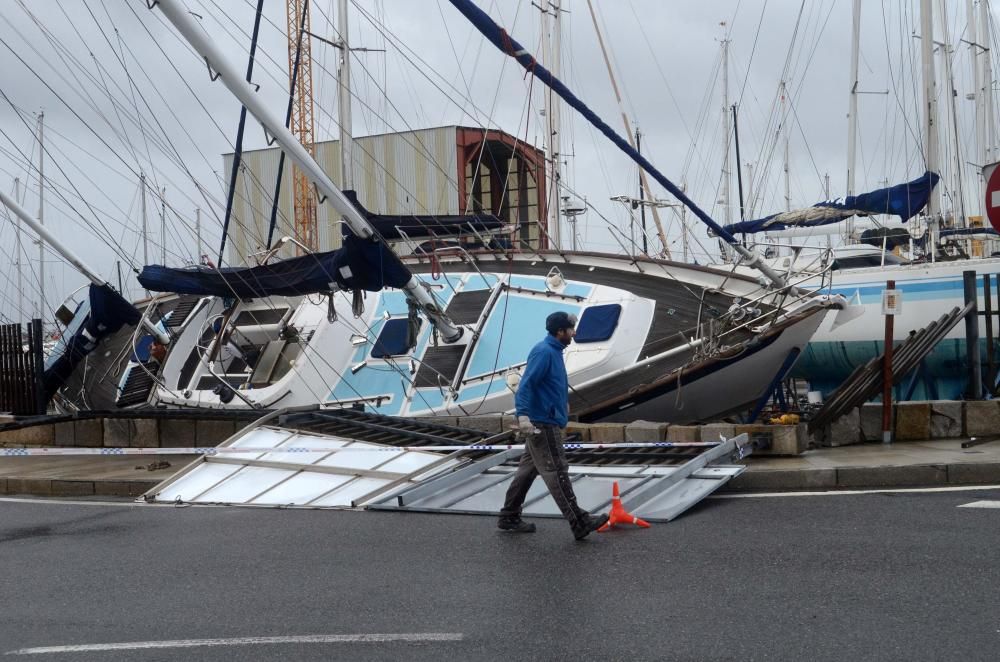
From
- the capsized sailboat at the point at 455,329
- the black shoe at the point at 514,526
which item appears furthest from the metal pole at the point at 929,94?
the black shoe at the point at 514,526

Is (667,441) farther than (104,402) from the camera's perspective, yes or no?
No

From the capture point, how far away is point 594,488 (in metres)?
9.81

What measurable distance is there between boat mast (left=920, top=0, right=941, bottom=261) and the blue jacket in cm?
1567

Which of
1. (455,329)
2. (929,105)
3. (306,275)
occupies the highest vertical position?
(929,105)

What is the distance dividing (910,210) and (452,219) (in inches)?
384

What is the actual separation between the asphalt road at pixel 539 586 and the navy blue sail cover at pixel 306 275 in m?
5.81

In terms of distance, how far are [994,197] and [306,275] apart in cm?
959

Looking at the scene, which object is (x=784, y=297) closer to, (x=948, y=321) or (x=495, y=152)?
(x=948, y=321)

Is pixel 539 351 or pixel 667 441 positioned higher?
pixel 539 351

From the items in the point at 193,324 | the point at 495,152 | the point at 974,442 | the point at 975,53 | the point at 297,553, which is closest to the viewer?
the point at 297,553

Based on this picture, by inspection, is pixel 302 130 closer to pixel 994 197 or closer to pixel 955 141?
pixel 955 141

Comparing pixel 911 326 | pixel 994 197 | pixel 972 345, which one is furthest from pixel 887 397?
pixel 911 326

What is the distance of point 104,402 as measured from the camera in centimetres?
2003

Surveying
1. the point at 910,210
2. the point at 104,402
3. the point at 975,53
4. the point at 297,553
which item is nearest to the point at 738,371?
the point at 297,553
